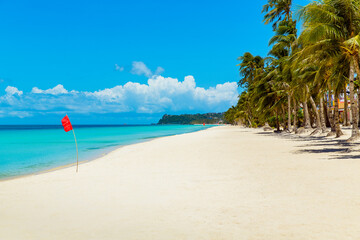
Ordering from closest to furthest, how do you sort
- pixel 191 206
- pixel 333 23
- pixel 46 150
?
Result: pixel 191 206 → pixel 333 23 → pixel 46 150

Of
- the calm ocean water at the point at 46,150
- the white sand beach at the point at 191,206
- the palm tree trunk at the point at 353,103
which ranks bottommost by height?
the calm ocean water at the point at 46,150

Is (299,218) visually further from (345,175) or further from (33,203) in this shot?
(33,203)

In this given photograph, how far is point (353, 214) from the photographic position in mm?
4426

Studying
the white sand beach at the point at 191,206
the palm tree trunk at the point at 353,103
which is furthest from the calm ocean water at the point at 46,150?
the palm tree trunk at the point at 353,103

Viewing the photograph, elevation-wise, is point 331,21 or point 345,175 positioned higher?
point 331,21

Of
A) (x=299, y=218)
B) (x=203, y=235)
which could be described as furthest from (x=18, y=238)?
(x=299, y=218)

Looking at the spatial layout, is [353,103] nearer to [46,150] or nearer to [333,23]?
[333,23]

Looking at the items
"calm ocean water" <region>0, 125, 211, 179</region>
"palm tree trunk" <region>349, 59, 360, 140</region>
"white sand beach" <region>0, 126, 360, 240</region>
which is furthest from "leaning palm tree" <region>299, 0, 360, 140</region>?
"calm ocean water" <region>0, 125, 211, 179</region>

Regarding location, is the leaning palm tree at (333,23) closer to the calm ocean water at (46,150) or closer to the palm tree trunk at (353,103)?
the palm tree trunk at (353,103)

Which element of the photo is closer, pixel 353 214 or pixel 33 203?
pixel 353 214

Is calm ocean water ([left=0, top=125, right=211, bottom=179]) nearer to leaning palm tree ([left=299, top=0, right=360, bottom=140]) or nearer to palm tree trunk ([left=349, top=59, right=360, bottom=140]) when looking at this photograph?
leaning palm tree ([left=299, top=0, right=360, bottom=140])

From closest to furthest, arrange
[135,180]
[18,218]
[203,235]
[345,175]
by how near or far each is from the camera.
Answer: [203,235] → [18,218] → [345,175] → [135,180]

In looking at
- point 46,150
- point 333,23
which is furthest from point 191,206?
point 46,150

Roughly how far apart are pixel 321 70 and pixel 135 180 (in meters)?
15.6
